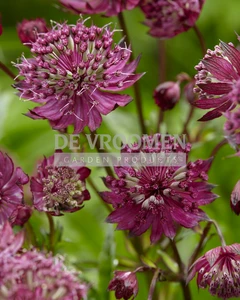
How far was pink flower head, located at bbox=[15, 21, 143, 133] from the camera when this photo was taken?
41.6 inches

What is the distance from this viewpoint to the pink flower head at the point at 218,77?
101cm

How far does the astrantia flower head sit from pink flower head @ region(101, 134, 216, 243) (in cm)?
5

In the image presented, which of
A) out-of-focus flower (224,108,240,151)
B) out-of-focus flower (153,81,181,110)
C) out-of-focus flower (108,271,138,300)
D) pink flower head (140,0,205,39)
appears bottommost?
out-of-focus flower (108,271,138,300)

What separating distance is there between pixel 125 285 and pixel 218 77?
1.18 feet

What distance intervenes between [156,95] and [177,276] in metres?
0.34

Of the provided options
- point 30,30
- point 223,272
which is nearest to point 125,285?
point 223,272

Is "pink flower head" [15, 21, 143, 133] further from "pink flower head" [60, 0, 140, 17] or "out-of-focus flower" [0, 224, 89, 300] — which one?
"out-of-focus flower" [0, 224, 89, 300]

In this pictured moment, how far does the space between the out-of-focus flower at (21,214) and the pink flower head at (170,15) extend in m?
0.47

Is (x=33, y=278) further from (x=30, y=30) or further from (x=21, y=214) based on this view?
(x=30, y=30)

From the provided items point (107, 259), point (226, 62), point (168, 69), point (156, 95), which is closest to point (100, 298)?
point (107, 259)

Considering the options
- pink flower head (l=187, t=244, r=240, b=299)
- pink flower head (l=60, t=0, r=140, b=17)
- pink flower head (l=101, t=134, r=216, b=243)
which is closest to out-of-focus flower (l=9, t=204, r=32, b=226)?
pink flower head (l=101, t=134, r=216, b=243)

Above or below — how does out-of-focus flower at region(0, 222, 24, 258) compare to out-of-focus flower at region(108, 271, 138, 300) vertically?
above

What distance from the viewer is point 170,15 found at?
1277 mm

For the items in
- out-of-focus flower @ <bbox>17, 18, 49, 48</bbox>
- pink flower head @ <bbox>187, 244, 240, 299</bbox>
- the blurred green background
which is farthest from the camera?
the blurred green background
